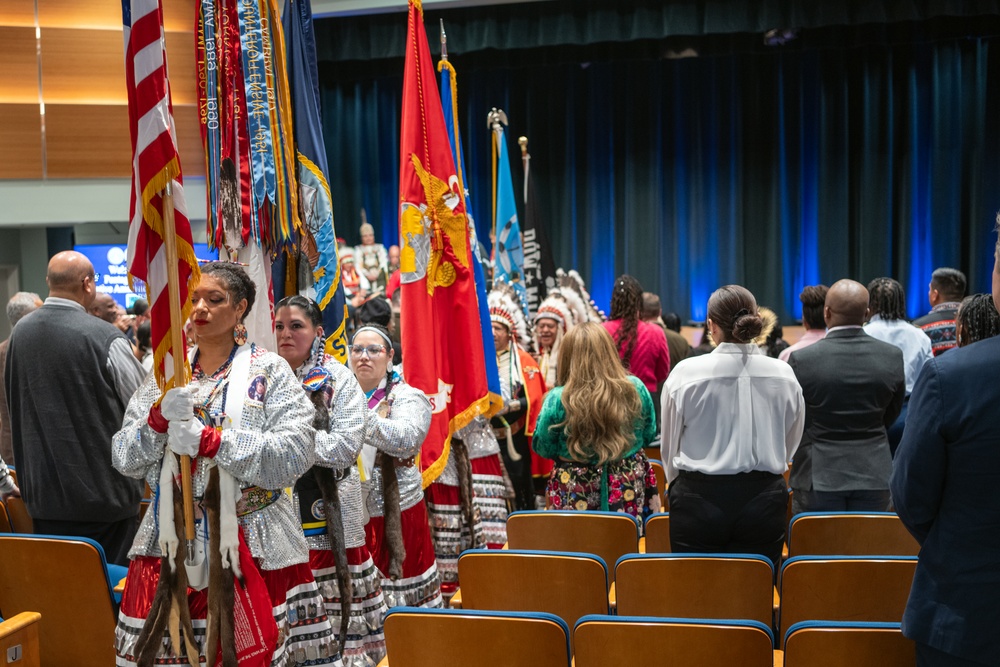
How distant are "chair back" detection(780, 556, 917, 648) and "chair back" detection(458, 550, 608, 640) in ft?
1.89

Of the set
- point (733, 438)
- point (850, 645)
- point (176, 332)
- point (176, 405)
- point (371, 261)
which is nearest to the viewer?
point (850, 645)

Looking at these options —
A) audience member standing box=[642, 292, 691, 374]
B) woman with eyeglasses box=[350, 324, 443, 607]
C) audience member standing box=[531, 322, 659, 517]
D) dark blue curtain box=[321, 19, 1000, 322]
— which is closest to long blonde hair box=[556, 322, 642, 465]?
audience member standing box=[531, 322, 659, 517]

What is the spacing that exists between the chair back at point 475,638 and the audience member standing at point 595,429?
178 centimetres

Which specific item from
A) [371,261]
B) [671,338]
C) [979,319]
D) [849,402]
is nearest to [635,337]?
[671,338]

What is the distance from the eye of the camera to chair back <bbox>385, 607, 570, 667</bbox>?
2264 mm

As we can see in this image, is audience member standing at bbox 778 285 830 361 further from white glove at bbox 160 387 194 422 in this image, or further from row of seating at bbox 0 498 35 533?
row of seating at bbox 0 498 35 533

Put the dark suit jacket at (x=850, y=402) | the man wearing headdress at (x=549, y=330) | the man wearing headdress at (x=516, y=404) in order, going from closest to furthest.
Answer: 1. the dark suit jacket at (x=850, y=402)
2. the man wearing headdress at (x=516, y=404)
3. the man wearing headdress at (x=549, y=330)

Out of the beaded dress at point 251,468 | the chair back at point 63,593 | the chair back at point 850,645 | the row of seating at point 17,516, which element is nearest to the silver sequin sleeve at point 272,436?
the beaded dress at point 251,468

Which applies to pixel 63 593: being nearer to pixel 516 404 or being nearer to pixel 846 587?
pixel 846 587

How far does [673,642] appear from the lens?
86.4 inches

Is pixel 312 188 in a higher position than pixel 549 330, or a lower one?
higher

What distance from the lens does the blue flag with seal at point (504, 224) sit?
23.3ft

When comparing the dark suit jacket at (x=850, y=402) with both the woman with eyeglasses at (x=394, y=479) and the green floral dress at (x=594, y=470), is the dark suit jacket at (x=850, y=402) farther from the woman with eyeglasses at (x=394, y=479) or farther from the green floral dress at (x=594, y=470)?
the woman with eyeglasses at (x=394, y=479)

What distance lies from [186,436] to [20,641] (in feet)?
2.69
